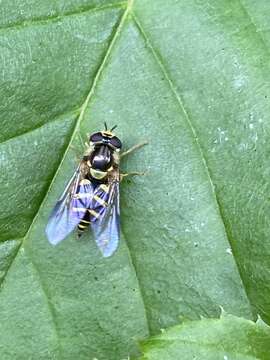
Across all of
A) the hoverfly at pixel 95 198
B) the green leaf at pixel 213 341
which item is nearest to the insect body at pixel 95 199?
the hoverfly at pixel 95 198

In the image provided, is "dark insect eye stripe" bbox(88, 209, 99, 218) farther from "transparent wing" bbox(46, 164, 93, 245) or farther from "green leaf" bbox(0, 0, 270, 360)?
"green leaf" bbox(0, 0, 270, 360)

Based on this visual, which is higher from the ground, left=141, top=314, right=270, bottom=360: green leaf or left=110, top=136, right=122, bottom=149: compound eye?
left=110, top=136, right=122, bottom=149: compound eye

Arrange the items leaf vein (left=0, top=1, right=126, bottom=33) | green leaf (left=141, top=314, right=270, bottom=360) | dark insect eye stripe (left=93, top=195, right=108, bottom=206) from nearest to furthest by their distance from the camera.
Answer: green leaf (left=141, top=314, right=270, bottom=360)
leaf vein (left=0, top=1, right=126, bottom=33)
dark insect eye stripe (left=93, top=195, right=108, bottom=206)

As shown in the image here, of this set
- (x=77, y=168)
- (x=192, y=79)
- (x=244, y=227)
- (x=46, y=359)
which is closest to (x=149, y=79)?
(x=192, y=79)

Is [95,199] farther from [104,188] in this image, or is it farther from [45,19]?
[45,19]

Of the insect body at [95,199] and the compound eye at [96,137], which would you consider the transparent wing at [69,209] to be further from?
the compound eye at [96,137]

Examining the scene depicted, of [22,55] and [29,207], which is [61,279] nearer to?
[29,207]

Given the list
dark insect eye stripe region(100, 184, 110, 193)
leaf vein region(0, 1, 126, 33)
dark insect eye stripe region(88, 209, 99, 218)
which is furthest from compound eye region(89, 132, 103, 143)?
leaf vein region(0, 1, 126, 33)

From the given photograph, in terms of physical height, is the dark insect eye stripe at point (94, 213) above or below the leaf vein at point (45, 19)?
below
